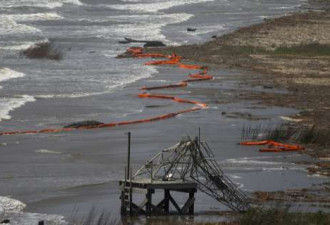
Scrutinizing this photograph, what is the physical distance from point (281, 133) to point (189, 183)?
9.45 metres

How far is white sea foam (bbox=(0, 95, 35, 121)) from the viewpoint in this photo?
3612 cm

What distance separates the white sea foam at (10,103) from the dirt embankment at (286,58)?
8.17m

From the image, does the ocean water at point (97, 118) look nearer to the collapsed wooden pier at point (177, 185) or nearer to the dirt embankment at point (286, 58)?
the collapsed wooden pier at point (177, 185)

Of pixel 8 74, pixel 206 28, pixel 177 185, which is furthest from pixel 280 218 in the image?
pixel 206 28

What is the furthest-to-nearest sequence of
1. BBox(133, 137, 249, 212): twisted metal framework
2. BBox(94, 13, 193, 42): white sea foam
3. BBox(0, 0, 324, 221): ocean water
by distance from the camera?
BBox(94, 13, 193, 42): white sea foam < BBox(0, 0, 324, 221): ocean water < BBox(133, 137, 249, 212): twisted metal framework

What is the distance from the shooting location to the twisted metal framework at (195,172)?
22.1 m

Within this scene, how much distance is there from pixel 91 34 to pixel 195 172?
51533 millimetres

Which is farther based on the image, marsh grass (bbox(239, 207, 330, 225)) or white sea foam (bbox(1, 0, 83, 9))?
white sea foam (bbox(1, 0, 83, 9))

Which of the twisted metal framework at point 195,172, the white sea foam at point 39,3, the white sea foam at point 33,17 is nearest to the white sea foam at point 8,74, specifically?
the twisted metal framework at point 195,172

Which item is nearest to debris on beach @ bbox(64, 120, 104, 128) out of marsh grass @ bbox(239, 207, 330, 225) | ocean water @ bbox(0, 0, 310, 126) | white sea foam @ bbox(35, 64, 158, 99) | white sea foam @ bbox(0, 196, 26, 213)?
ocean water @ bbox(0, 0, 310, 126)

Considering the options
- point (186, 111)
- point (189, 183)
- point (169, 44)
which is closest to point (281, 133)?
point (186, 111)

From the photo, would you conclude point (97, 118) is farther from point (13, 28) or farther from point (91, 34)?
point (13, 28)

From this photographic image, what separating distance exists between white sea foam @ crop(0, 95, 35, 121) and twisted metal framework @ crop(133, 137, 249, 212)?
44.9 feet

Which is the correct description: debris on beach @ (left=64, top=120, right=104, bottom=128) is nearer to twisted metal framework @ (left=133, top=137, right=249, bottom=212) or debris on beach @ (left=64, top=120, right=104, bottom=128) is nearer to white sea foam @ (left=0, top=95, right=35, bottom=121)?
white sea foam @ (left=0, top=95, right=35, bottom=121)
